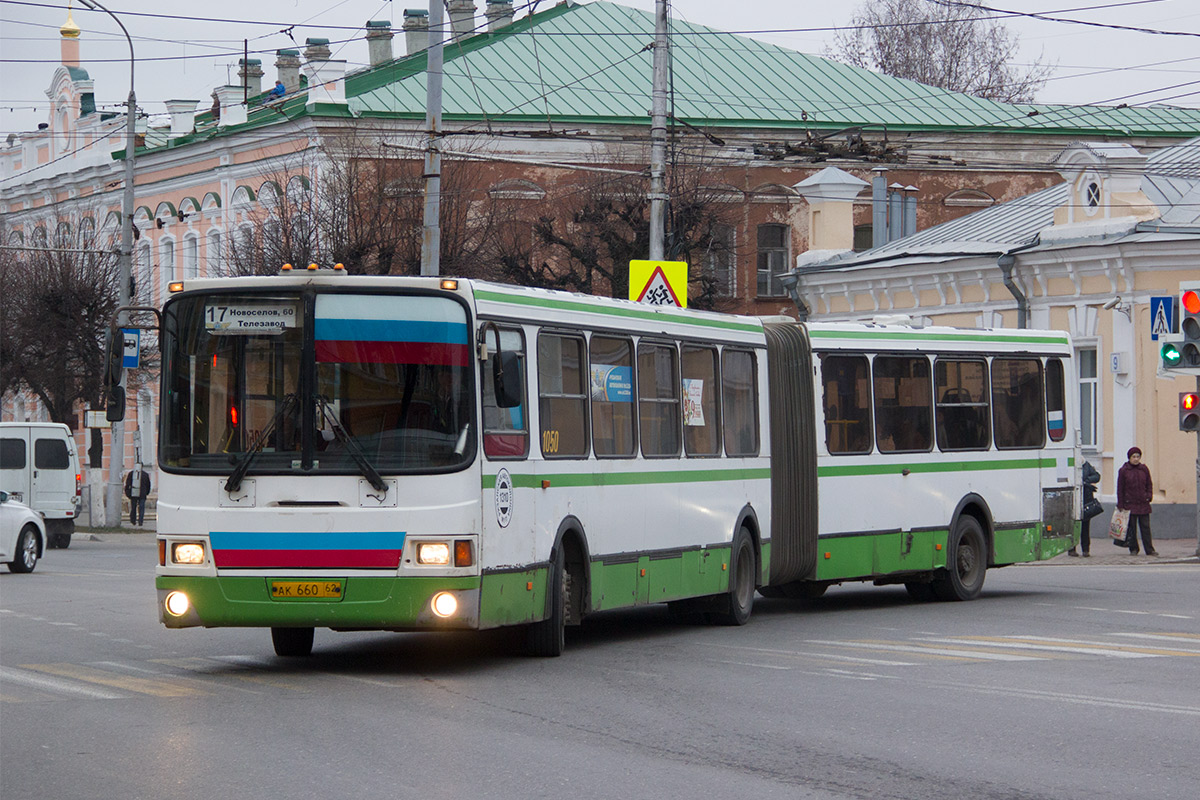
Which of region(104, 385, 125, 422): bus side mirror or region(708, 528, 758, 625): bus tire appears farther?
region(708, 528, 758, 625): bus tire

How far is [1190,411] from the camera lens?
27188mm

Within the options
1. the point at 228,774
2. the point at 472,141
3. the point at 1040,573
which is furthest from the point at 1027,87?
the point at 228,774

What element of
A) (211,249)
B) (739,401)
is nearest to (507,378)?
(739,401)

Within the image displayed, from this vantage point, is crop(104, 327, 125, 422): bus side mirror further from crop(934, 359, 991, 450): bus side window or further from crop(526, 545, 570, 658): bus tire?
crop(934, 359, 991, 450): bus side window

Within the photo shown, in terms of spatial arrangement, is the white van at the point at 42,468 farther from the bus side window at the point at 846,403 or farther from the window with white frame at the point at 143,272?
the bus side window at the point at 846,403

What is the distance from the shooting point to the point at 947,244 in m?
37.8

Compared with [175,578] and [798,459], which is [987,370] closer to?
[798,459]

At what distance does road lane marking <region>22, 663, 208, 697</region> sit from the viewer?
11609 millimetres

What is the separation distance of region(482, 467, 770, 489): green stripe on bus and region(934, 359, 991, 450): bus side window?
9.62ft

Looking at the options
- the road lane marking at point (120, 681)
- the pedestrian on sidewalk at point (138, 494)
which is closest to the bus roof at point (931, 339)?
the road lane marking at point (120, 681)

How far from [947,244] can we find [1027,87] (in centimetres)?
2790

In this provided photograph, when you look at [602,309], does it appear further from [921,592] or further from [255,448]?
[921,592]

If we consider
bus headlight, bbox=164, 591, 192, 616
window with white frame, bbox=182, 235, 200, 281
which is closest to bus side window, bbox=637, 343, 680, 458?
bus headlight, bbox=164, 591, 192, 616

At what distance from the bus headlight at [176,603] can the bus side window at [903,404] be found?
8202 mm
